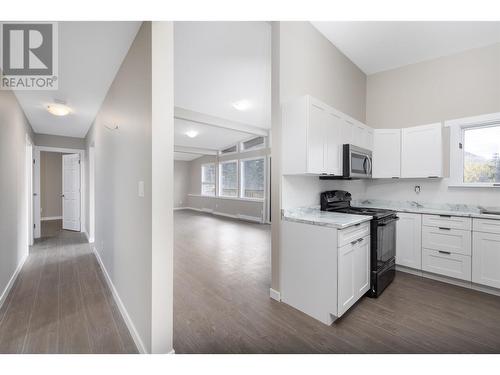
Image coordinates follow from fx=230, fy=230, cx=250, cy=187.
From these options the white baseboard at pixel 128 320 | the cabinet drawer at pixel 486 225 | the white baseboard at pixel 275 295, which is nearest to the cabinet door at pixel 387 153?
the cabinet drawer at pixel 486 225

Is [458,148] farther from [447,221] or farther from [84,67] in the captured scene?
[84,67]

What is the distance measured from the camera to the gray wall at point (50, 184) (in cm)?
739

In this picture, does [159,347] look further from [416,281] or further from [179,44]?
[179,44]

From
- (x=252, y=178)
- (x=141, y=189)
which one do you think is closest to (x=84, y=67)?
(x=141, y=189)

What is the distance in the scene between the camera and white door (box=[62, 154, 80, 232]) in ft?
18.4

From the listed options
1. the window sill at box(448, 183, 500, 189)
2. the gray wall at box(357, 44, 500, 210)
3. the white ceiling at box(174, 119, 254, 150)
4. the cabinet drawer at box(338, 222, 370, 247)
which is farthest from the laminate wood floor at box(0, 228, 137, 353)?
the white ceiling at box(174, 119, 254, 150)

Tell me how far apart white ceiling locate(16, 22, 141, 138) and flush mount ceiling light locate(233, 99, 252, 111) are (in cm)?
246

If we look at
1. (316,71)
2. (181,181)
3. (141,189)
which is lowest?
(141,189)

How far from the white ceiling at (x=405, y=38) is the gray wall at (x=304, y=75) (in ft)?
0.52

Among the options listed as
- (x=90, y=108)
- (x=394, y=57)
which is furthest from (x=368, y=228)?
(x=90, y=108)

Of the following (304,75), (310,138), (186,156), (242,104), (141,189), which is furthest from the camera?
(186,156)

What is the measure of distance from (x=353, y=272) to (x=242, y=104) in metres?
3.87

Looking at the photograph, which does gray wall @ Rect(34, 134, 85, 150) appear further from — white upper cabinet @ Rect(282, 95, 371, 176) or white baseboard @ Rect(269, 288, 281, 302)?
white baseboard @ Rect(269, 288, 281, 302)

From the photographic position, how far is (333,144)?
8.38 feet
